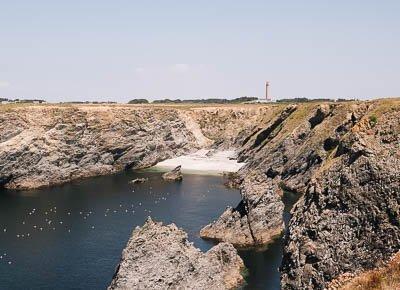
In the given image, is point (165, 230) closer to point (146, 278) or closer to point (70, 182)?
point (146, 278)

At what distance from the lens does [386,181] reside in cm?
5562

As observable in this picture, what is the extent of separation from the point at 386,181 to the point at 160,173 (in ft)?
396

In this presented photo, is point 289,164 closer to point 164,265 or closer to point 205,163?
point 205,163

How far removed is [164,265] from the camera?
60719 mm

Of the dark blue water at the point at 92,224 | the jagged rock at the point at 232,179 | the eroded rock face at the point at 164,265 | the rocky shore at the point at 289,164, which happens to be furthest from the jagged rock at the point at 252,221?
the jagged rock at the point at 232,179

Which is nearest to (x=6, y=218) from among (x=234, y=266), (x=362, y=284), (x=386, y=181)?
(x=234, y=266)

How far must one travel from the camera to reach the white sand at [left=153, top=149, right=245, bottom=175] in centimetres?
17250

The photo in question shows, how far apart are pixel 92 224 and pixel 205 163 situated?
274ft

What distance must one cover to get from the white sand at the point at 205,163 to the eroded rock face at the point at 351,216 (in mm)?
107399

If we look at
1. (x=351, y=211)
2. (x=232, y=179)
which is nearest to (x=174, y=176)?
(x=232, y=179)

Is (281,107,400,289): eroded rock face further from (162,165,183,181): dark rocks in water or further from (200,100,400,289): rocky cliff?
(162,165,183,181): dark rocks in water

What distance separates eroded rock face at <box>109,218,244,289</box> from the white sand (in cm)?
10237

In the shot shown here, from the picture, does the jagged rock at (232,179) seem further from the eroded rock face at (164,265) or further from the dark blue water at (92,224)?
the eroded rock face at (164,265)

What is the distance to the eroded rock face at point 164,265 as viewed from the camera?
59456 mm
